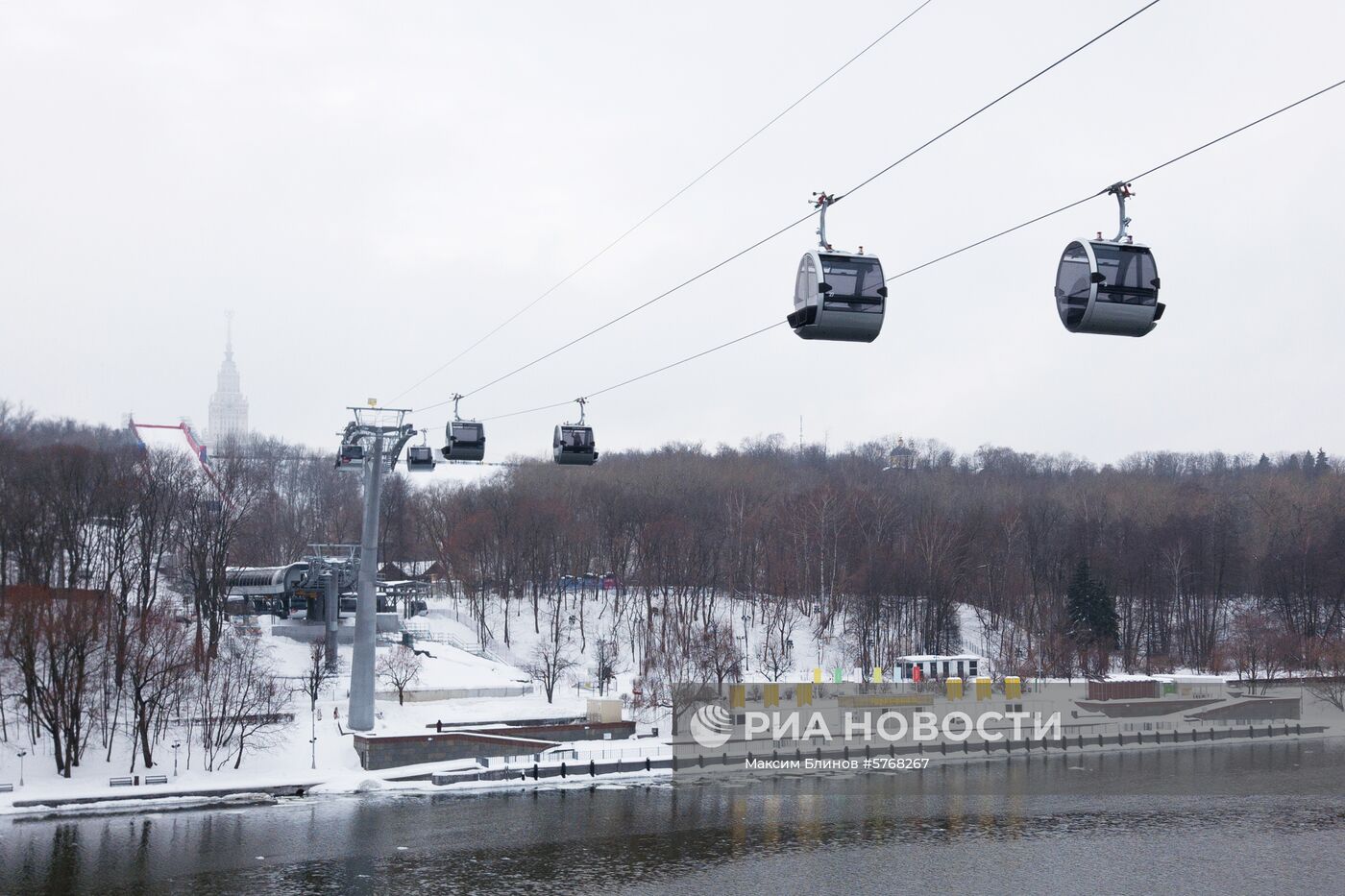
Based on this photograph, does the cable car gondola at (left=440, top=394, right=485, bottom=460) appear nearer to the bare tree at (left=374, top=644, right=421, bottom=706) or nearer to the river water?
the river water

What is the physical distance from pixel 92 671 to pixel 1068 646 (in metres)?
57.7

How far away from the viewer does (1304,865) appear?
36625 millimetres

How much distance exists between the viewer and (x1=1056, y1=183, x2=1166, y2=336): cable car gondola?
14.7 m

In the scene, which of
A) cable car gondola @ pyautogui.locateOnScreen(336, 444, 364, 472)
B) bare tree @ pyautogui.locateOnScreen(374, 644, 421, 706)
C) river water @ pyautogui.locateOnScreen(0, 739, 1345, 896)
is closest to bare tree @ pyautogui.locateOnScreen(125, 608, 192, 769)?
river water @ pyautogui.locateOnScreen(0, 739, 1345, 896)

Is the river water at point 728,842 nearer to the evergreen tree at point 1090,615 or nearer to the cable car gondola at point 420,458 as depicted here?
the cable car gondola at point 420,458

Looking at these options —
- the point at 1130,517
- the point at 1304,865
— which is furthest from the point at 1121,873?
the point at 1130,517

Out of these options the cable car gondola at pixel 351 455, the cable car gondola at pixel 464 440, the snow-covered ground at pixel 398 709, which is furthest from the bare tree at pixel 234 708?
the cable car gondola at pixel 464 440

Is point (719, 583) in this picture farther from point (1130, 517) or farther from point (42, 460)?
point (42, 460)

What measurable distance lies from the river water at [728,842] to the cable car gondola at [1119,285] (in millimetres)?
22753

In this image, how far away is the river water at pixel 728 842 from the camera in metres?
33.2

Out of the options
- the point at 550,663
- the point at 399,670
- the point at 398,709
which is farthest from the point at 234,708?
the point at 550,663

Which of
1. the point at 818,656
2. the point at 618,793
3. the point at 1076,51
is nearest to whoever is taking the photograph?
the point at 1076,51

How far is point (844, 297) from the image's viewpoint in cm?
1549

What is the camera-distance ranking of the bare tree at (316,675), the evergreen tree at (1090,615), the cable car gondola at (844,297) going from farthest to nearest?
the evergreen tree at (1090,615)
the bare tree at (316,675)
the cable car gondola at (844,297)
